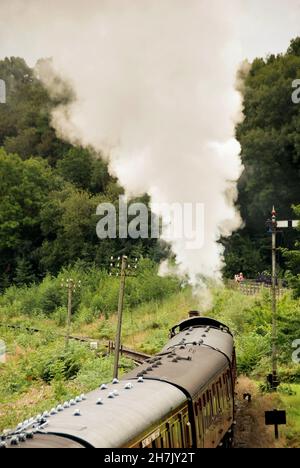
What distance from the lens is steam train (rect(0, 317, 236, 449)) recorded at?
8984 mm

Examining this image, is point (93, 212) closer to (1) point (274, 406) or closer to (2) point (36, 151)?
(2) point (36, 151)
